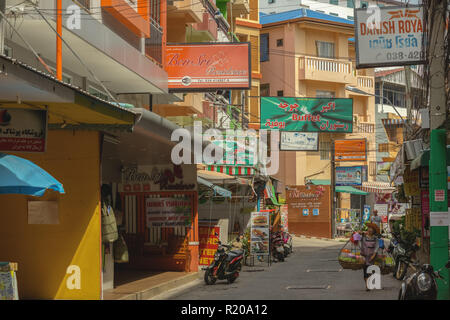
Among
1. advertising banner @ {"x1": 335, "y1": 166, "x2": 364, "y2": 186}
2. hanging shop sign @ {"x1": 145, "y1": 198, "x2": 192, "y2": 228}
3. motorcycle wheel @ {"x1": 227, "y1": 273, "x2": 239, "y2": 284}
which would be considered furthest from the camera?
advertising banner @ {"x1": 335, "y1": 166, "x2": 364, "y2": 186}

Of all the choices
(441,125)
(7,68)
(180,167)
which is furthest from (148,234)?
(7,68)

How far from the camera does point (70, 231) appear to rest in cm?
1277

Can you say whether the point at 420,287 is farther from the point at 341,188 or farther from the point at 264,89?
the point at 264,89

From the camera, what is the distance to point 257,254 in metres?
23.5

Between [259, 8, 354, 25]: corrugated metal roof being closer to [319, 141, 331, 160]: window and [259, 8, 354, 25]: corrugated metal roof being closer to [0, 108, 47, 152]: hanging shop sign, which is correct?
[319, 141, 331, 160]: window

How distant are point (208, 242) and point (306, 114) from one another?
12588 millimetres

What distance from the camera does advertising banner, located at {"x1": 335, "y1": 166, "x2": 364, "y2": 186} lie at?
42094 millimetres

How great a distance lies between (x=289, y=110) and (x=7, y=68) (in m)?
24.1

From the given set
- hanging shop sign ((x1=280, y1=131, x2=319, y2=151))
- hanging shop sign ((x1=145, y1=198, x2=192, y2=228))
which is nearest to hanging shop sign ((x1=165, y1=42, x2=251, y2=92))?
hanging shop sign ((x1=145, y1=198, x2=192, y2=228))

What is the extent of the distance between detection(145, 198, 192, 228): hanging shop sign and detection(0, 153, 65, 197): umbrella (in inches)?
388

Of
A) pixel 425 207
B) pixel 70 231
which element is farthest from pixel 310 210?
pixel 70 231

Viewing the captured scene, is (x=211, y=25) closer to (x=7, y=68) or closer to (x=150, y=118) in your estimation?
(x=150, y=118)

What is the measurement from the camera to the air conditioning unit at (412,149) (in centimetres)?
1889

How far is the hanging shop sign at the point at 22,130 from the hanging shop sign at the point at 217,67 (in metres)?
10.5
